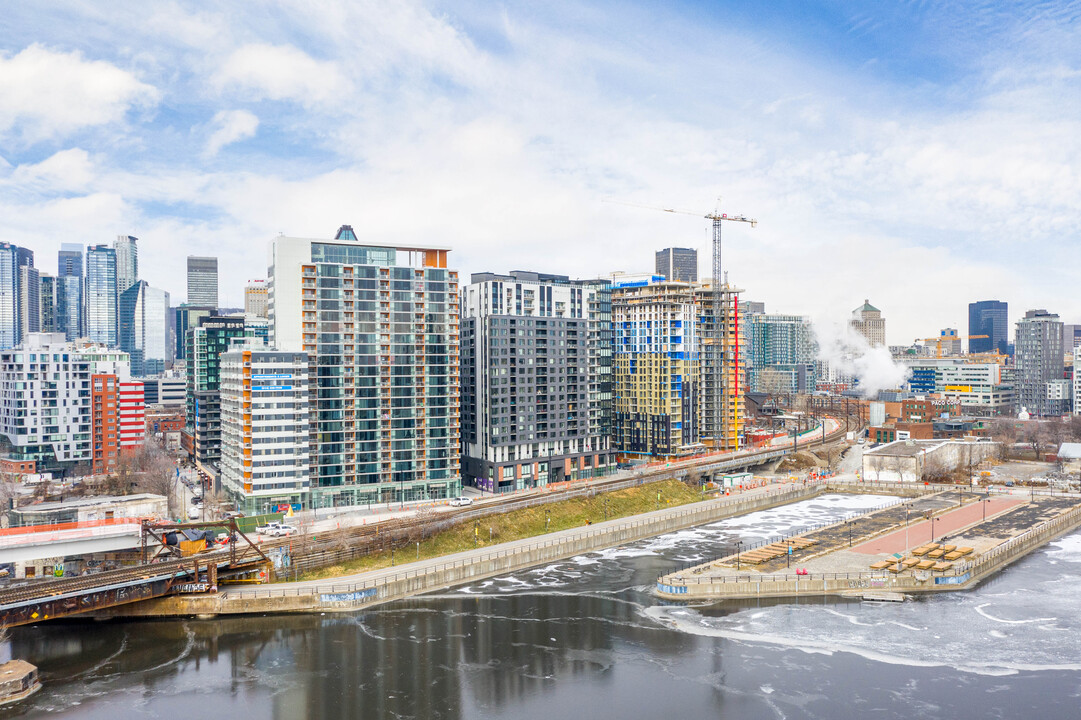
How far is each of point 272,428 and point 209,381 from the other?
57953 millimetres

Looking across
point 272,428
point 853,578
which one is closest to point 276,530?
point 272,428

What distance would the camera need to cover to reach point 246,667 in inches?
2196

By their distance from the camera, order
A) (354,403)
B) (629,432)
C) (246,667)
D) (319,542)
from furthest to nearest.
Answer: (629,432) < (354,403) < (319,542) < (246,667)

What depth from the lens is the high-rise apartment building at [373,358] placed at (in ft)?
296

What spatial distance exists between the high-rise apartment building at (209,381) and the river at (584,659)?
7158cm

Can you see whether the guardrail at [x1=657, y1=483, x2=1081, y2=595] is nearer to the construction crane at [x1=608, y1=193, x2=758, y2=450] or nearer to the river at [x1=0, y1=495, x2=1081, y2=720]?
the river at [x1=0, y1=495, x2=1081, y2=720]

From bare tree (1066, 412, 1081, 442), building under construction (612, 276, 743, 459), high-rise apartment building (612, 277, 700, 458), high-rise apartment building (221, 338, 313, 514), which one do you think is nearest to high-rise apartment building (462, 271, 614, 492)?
high-rise apartment building (612, 277, 700, 458)

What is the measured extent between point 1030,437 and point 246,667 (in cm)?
15742

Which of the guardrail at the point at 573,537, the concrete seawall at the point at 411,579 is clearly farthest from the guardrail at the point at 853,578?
the guardrail at the point at 573,537

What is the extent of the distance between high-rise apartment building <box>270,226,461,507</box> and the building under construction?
149ft

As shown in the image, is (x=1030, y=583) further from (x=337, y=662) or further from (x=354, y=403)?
(x=354, y=403)

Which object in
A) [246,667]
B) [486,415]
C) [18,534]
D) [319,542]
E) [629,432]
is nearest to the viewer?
[246,667]

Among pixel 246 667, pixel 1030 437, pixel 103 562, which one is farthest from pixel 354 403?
pixel 1030 437

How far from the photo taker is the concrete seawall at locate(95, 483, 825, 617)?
6550 cm
